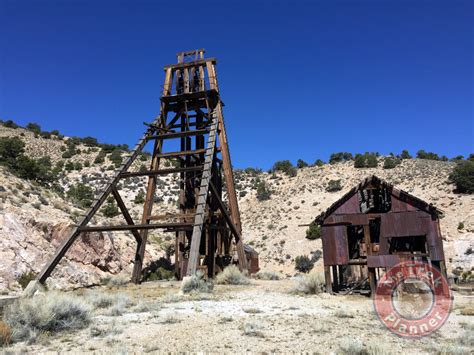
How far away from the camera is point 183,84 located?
749 inches

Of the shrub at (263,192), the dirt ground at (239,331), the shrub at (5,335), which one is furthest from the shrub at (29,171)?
the shrub at (263,192)

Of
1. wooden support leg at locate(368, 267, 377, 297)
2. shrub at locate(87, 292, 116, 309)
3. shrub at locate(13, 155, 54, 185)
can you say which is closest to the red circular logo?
wooden support leg at locate(368, 267, 377, 297)

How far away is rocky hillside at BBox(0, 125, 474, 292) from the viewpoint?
55.0 feet

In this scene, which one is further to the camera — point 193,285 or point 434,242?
point 434,242

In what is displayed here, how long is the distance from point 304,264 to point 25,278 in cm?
2442

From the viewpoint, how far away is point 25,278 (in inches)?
565

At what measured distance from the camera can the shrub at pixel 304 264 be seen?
3356 centimetres

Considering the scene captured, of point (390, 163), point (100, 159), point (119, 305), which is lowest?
point (119, 305)

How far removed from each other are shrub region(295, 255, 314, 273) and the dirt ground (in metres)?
22.9

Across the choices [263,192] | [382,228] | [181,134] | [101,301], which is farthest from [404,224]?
[263,192]

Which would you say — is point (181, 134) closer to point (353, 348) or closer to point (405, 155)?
point (353, 348)

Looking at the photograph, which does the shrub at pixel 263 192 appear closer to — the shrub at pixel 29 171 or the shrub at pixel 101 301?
the shrub at pixel 29 171

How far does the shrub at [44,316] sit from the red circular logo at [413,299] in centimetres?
641

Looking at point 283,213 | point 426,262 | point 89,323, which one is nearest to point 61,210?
point 89,323
